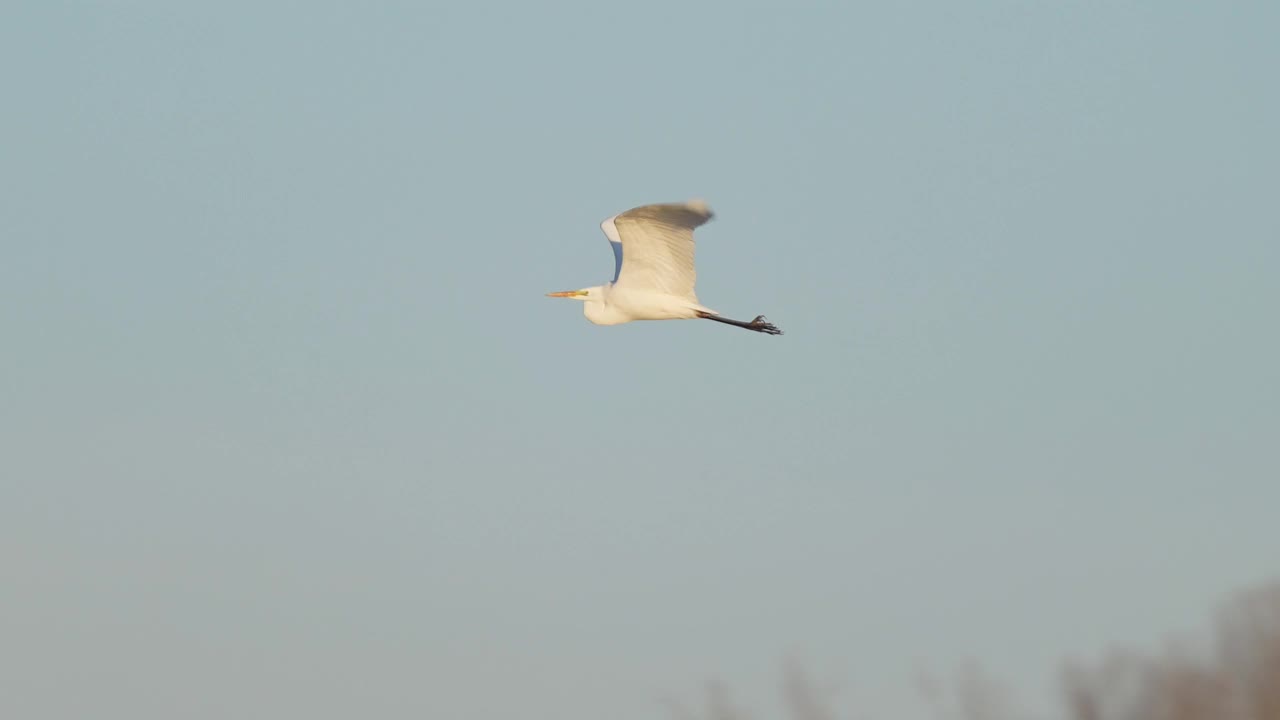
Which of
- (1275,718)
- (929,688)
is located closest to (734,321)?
(929,688)

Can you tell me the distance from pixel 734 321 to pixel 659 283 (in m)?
0.92

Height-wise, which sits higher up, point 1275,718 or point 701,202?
point 701,202

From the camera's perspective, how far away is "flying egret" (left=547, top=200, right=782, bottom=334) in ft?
66.0

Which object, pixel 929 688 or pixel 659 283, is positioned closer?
pixel 659 283

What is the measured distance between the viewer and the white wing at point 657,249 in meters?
19.7

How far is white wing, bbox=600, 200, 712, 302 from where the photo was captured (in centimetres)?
1969

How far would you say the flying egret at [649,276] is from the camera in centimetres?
2012

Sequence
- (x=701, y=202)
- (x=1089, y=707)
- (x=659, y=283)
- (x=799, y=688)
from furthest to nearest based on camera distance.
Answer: (x=799, y=688) < (x=1089, y=707) < (x=659, y=283) < (x=701, y=202)

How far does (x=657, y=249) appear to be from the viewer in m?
20.8

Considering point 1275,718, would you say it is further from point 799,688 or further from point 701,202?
point 701,202

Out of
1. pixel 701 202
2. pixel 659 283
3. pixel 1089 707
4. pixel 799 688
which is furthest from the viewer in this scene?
pixel 799 688

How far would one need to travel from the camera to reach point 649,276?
21.3 m

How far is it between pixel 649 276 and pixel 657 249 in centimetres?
55

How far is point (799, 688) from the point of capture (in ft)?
84.7
